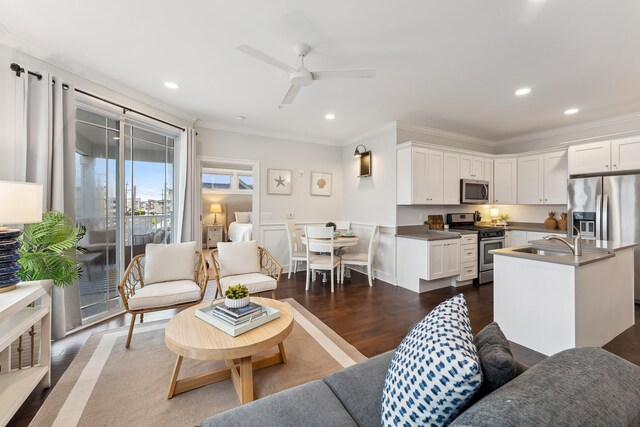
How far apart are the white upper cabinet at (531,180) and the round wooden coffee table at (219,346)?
4.90 m

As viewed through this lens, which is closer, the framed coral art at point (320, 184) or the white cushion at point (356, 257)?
Answer: the white cushion at point (356, 257)

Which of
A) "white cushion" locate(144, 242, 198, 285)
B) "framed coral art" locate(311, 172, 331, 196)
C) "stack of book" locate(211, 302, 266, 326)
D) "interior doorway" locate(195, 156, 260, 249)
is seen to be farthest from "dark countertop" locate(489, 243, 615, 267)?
"interior doorway" locate(195, 156, 260, 249)

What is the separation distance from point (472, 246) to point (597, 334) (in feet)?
6.92

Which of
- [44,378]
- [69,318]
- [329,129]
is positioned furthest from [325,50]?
[69,318]

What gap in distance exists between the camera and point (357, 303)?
359cm

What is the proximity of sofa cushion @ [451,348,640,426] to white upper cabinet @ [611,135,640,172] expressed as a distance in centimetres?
424

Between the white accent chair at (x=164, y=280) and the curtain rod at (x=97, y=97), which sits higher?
the curtain rod at (x=97, y=97)

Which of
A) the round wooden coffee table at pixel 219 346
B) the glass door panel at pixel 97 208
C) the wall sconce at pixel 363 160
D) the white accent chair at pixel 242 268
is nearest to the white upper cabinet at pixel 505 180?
the wall sconce at pixel 363 160

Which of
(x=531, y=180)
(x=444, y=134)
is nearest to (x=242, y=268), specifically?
(x=444, y=134)

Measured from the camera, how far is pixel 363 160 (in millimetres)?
5121

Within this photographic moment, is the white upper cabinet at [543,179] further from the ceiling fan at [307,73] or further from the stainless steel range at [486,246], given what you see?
the ceiling fan at [307,73]

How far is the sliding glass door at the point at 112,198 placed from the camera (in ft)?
9.79

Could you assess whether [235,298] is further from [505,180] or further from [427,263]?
[505,180]

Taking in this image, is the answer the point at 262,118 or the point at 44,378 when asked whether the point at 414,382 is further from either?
the point at 262,118
